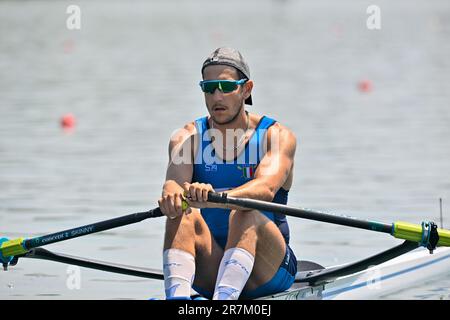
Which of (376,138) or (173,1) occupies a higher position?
(173,1)

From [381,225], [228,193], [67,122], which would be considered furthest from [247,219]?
[67,122]

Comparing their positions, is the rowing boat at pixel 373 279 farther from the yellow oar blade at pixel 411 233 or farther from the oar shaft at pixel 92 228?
the oar shaft at pixel 92 228

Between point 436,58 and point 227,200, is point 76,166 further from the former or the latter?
point 436,58

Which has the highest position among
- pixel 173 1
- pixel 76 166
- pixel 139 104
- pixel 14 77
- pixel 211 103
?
pixel 173 1

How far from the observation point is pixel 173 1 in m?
101

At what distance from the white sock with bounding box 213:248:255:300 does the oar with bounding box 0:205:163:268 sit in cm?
50

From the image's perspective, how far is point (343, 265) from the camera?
30.1 ft

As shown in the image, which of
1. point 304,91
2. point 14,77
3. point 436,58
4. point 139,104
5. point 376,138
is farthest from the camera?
point 436,58

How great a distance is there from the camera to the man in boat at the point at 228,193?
25.4 ft

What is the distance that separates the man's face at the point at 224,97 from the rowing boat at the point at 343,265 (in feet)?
2.56

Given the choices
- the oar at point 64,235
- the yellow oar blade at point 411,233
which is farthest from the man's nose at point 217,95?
the yellow oar blade at point 411,233

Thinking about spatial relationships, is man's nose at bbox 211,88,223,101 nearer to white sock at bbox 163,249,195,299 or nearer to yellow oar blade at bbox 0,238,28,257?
white sock at bbox 163,249,195,299

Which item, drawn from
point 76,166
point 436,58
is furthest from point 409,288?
point 436,58
